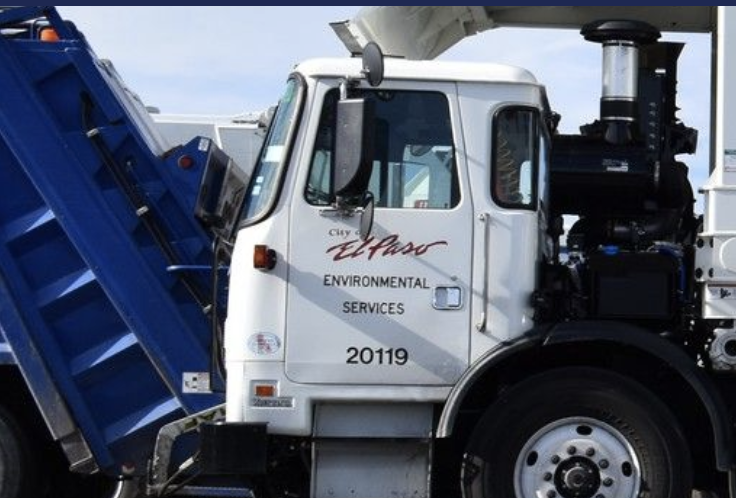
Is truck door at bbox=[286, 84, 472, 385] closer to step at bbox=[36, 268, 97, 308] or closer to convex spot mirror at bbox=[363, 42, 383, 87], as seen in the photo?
convex spot mirror at bbox=[363, 42, 383, 87]

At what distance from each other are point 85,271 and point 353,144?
1864 millimetres

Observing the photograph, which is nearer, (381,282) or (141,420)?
(381,282)

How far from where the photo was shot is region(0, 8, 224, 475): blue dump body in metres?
6.37

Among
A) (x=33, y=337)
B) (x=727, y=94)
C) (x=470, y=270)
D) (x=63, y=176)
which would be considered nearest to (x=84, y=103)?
(x=63, y=176)

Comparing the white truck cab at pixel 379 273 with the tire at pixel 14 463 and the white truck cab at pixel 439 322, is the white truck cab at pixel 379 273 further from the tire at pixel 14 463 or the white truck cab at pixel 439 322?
the tire at pixel 14 463

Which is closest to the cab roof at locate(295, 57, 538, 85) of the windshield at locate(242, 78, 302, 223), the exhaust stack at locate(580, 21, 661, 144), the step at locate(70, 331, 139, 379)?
the windshield at locate(242, 78, 302, 223)

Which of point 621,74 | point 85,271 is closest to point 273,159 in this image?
point 85,271

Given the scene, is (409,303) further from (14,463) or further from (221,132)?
(221,132)

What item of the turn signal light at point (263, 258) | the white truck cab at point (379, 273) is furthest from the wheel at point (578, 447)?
the turn signal light at point (263, 258)

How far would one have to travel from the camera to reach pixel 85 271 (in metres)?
6.43

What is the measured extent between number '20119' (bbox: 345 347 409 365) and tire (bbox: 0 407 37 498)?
195cm

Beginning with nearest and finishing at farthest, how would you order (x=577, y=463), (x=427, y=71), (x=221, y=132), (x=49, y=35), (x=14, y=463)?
(x=577, y=463), (x=427, y=71), (x=14, y=463), (x=49, y=35), (x=221, y=132)

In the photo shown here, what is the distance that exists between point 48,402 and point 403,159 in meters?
2.27

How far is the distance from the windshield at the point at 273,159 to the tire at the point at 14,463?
5.78 ft
